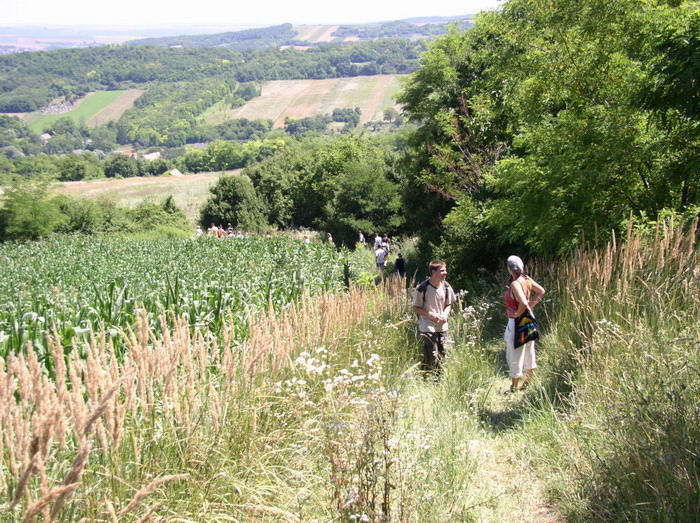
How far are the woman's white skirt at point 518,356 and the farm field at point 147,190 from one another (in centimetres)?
5521

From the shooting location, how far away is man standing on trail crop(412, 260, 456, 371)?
20.7ft

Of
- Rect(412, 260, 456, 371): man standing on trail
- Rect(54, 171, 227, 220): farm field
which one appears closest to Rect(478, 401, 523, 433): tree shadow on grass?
Rect(412, 260, 456, 371): man standing on trail

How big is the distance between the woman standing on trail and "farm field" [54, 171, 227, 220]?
55.1 m

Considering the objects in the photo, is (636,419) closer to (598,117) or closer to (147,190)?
(598,117)

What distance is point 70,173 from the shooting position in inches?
4001

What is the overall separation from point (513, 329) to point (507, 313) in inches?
12.7

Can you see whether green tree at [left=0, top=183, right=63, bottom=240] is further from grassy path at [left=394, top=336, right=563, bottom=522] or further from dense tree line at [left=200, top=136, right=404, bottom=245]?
grassy path at [left=394, top=336, right=563, bottom=522]

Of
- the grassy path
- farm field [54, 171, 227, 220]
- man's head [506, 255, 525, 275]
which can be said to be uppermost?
man's head [506, 255, 525, 275]

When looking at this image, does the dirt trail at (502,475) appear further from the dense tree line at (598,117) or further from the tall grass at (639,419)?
the dense tree line at (598,117)

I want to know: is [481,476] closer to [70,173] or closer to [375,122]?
[70,173]

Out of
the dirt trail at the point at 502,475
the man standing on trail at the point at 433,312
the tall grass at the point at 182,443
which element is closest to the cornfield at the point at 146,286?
the tall grass at the point at 182,443

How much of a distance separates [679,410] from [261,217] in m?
46.2

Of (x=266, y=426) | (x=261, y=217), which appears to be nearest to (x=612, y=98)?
(x=266, y=426)

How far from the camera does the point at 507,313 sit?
20.3 ft
